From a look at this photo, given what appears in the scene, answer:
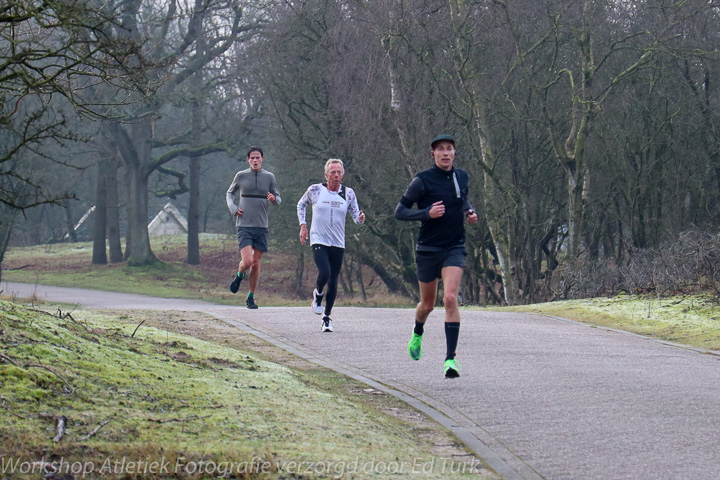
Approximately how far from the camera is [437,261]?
343 inches

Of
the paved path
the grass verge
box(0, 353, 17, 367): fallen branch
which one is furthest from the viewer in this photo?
the grass verge

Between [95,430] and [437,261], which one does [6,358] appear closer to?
[95,430]

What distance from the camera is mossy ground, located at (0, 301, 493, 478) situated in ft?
15.4

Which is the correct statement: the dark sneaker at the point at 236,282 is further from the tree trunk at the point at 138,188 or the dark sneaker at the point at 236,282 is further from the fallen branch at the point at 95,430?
Answer: the tree trunk at the point at 138,188

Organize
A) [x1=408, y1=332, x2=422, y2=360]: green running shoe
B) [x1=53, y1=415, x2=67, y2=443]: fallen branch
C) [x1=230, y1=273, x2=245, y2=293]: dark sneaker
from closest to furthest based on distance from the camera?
1. [x1=53, y1=415, x2=67, y2=443]: fallen branch
2. [x1=408, y1=332, x2=422, y2=360]: green running shoe
3. [x1=230, y1=273, x2=245, y2=293]: dark sneaker

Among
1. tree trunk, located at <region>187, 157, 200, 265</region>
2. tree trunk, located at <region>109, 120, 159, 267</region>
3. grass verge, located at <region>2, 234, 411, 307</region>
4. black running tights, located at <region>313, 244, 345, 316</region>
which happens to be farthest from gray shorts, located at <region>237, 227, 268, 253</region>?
tree trunk, located at <region>187, 157, 200, 265</region>

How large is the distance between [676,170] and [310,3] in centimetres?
1147

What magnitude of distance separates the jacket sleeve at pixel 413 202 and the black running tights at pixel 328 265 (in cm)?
339

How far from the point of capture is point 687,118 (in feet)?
76.5

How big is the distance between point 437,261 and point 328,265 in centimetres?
365

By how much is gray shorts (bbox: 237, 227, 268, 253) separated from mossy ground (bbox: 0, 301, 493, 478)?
5563 mm

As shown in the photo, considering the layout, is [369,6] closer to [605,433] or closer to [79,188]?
[605,433]

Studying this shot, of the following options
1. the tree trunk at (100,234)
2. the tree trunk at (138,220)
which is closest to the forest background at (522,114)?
the tree trunk at (138,220)

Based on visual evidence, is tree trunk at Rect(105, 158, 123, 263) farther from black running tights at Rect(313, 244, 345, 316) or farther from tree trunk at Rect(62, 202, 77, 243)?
black running tights at Rect(313, 244, 345, 316)
